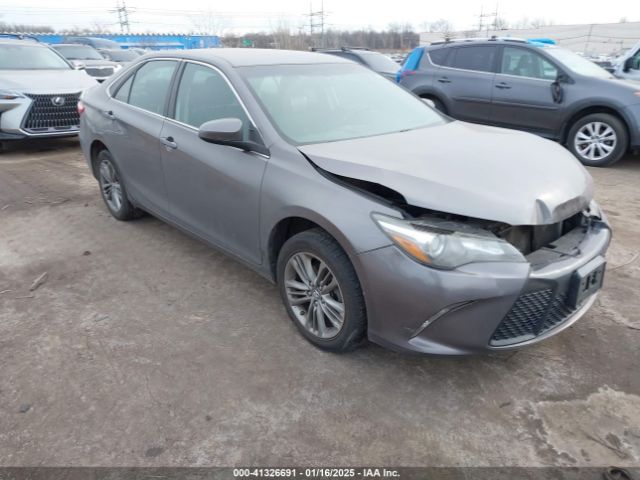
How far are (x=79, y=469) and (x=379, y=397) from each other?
1.38 meters

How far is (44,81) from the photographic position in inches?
309

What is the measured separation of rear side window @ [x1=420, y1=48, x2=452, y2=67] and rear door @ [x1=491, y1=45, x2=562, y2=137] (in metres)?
1.03

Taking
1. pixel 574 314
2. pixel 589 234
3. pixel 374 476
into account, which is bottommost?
pixel 374 476

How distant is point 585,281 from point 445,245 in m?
0.77

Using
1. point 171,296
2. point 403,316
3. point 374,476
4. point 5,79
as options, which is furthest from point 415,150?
point 5,79

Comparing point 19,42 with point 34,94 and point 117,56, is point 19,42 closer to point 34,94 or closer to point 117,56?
point 34,94

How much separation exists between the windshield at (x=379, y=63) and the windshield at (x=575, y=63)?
5.11 m

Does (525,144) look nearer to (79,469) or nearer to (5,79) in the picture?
(79,469)

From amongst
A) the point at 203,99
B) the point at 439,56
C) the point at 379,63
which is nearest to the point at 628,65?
the point at 439,56

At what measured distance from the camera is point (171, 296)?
3.47m

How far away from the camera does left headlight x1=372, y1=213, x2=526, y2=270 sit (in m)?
2.19

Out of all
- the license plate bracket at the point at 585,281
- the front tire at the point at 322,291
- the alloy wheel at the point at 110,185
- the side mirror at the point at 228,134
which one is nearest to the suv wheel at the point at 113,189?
the alloy wheel at the point at 110,185

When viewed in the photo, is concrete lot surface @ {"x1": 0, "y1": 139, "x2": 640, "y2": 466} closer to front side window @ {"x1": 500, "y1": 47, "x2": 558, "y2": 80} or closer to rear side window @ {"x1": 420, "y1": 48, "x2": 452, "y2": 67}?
front side window @ {"x1": 500, "y1": 47, "x2": 558, "y2": 80}

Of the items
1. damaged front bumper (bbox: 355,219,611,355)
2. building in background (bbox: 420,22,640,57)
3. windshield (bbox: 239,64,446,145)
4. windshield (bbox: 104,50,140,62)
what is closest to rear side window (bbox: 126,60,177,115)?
windshield (bbox: 239,64,446,145)
